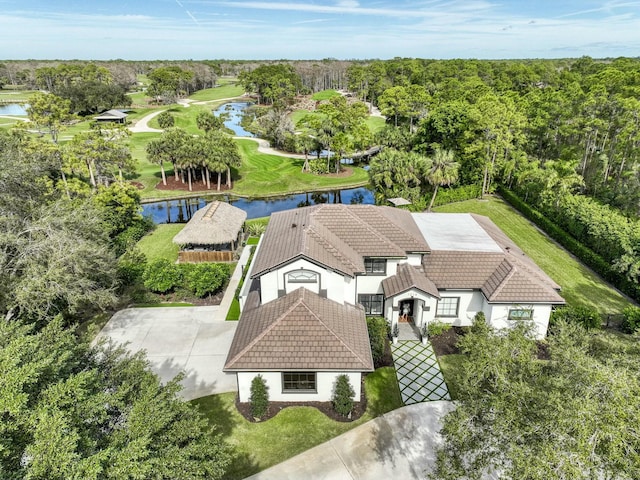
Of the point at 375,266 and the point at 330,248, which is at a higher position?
the point at 330,248

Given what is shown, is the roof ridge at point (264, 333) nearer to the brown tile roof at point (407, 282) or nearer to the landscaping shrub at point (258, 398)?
the landscaping shrub at point (258, 398)

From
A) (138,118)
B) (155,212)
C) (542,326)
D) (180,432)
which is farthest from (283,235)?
(138,118)

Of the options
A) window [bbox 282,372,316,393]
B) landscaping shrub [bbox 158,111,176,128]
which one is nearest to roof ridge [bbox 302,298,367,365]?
window [bbox 282,372,316,393]

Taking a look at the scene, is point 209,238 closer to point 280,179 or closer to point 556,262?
point 280,179

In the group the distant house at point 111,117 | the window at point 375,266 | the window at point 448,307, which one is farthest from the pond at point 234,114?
the window at point 448,307

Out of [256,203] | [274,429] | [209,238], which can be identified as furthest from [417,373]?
[256,203]

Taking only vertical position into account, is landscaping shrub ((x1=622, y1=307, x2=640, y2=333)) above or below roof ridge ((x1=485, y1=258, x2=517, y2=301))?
below

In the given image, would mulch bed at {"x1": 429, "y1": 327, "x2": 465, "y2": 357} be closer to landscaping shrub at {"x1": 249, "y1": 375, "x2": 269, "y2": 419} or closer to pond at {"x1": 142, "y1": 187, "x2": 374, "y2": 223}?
landscaping shrub at {"x1": 249, "y1": 375, "x2": 269, "y2": 419}
